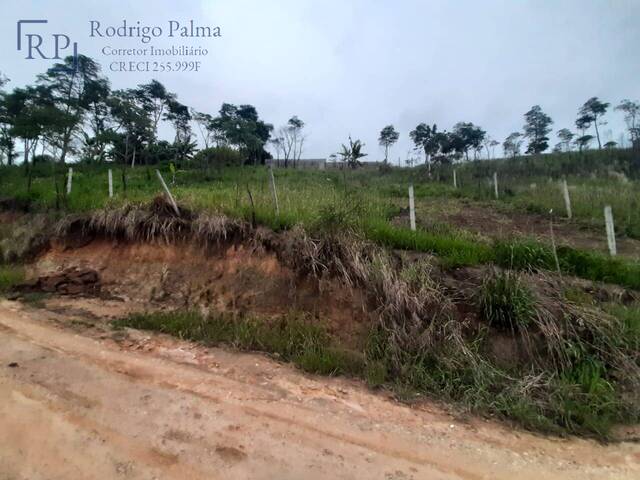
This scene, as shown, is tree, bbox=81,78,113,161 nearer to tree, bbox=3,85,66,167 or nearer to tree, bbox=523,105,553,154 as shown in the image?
tree, bbox=3,85,66,167

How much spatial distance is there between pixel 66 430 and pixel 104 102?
29052 mm

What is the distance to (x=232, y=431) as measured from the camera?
2.64 meters

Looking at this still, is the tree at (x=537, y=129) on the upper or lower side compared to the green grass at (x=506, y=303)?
upper

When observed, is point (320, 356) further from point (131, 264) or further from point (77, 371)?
point (131, 264)

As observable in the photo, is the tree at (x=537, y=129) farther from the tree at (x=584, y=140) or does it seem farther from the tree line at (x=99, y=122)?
the tree line at (x=99, y=122)

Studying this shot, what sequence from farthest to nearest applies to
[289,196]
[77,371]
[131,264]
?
1. [289,196]
2. [131,264]
3. [77,371]

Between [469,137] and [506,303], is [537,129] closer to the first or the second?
[469,137]

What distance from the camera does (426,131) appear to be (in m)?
34.4

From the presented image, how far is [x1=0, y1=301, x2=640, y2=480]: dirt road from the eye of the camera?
2346mm

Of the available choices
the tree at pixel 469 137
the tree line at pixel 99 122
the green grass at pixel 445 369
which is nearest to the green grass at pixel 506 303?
the green grass at pixel 445 369

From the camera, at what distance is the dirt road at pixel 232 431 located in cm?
235

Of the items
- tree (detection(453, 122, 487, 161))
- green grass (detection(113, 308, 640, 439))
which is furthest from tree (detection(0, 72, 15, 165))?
tree (detection(453, 122, 487, 161))

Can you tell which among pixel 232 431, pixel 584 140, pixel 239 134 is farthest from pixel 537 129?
pixel 232 431

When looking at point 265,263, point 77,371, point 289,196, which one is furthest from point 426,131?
point 77,371
